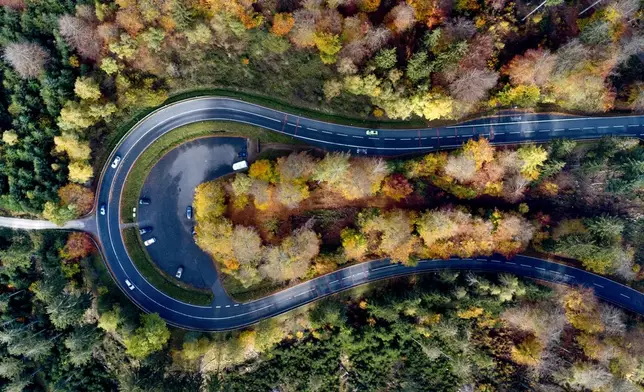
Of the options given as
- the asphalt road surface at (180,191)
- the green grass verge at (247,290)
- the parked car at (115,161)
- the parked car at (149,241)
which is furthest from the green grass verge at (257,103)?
the green grass verge at (247,290)

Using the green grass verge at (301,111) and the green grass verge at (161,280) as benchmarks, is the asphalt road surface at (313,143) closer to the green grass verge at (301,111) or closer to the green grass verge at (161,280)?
the green grass verge at (301,111)

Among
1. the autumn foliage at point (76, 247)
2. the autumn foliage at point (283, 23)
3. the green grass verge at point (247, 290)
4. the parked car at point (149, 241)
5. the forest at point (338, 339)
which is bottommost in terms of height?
the forest at point (338, 339)

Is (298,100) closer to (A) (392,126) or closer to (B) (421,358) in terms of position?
(A) (392,126)

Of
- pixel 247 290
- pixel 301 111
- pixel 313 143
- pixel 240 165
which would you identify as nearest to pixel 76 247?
pixel 247 290

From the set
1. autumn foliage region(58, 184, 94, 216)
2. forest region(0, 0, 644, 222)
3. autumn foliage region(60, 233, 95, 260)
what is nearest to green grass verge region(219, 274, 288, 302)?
autumn foliage region(60, 233, 95, 260)

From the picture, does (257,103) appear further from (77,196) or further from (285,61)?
(77,196)

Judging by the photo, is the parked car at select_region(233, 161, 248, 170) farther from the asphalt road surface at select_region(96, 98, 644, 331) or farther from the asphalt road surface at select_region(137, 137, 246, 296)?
the asphalt road surface at select_region(96, 98, 644, 331)
